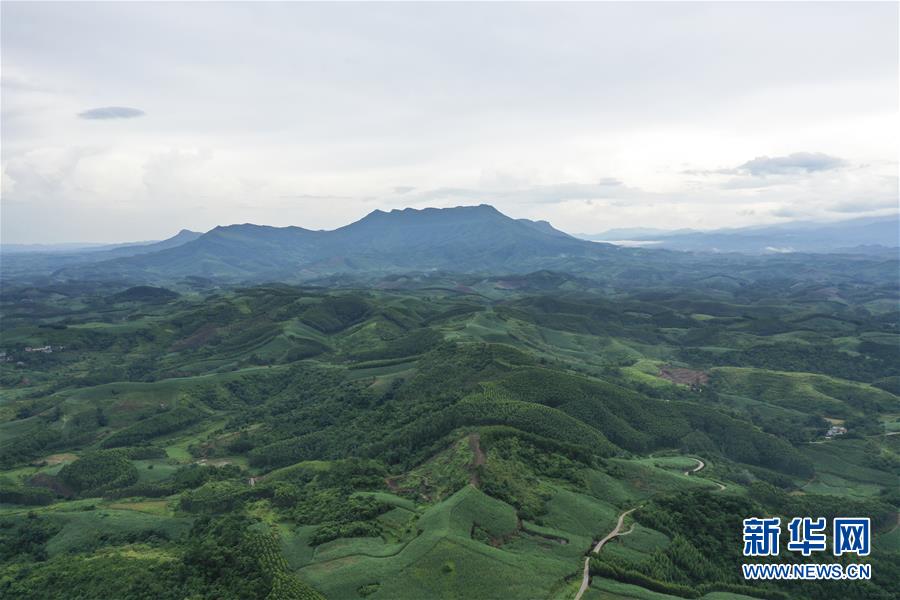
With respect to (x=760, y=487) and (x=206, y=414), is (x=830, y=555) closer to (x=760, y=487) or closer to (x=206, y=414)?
(x=760, y=487)

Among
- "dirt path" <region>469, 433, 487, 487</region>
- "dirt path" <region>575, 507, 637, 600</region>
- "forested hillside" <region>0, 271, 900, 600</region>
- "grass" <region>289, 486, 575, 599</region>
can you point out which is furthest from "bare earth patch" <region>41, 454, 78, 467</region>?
"dirt path" <region>575, 507, 637, 600</region>

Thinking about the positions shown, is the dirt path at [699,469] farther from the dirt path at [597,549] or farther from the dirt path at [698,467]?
the dirt path at [597,549]

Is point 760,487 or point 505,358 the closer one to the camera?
point 760,487

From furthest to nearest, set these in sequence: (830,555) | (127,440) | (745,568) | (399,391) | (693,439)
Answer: (399,391) < (127,440) < (693,439) < (830,555) < (745,568)

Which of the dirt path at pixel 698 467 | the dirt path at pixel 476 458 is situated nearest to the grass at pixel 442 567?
the dirt path at pixel 476 458

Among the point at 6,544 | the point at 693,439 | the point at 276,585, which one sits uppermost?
the point at 276,585

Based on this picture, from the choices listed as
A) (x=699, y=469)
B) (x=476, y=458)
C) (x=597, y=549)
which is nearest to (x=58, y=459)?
(x=476, y=458)

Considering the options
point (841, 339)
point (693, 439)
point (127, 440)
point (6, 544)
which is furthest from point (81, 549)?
point (841, 339)

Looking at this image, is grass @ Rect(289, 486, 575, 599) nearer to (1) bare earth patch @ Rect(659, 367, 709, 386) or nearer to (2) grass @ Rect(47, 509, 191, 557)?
(2) grass @ Rect(47, 509, 191, 557)
